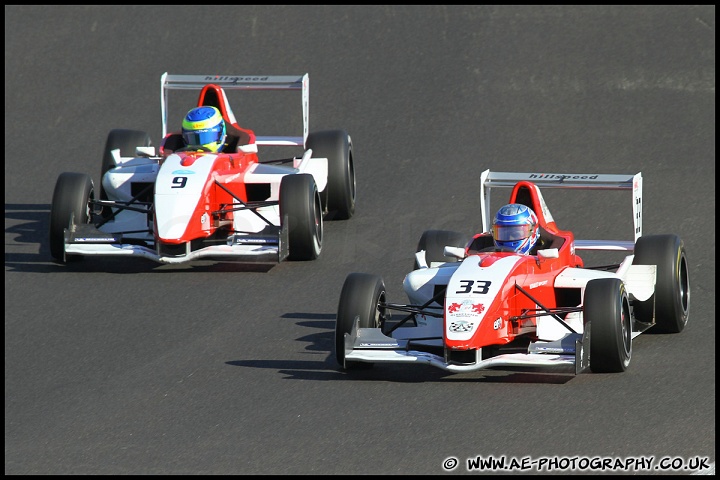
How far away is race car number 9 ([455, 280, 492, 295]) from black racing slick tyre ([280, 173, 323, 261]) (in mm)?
4472

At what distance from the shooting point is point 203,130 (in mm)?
17422

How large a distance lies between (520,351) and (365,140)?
960 centimetres

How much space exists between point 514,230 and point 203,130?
218 inches

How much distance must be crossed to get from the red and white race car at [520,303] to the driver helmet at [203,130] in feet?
14.1

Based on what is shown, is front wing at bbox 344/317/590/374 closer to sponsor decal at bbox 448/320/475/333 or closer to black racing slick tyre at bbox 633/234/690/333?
sponsor decal at bbox 448/320/475/333

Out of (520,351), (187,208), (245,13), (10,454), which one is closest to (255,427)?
(10,454)

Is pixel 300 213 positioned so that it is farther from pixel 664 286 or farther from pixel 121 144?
pixel 664 286

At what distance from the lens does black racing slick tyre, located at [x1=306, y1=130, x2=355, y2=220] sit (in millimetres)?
18312

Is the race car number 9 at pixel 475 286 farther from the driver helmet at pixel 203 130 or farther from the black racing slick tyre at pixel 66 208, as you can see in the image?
the driver helmet at pixel 203 130

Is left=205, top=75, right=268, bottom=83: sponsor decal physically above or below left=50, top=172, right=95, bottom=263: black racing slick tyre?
above

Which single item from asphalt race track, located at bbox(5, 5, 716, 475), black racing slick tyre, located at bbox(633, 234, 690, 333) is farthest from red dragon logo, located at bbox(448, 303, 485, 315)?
black racing slick tyre, located at bbox(633, 234, 690, 333)

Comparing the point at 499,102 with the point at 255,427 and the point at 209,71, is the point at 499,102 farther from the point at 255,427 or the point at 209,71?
the point at 255,427

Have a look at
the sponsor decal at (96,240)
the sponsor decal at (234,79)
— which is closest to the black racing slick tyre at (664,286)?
the sponsor decal at (96,240)

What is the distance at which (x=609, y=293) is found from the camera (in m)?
11.8
